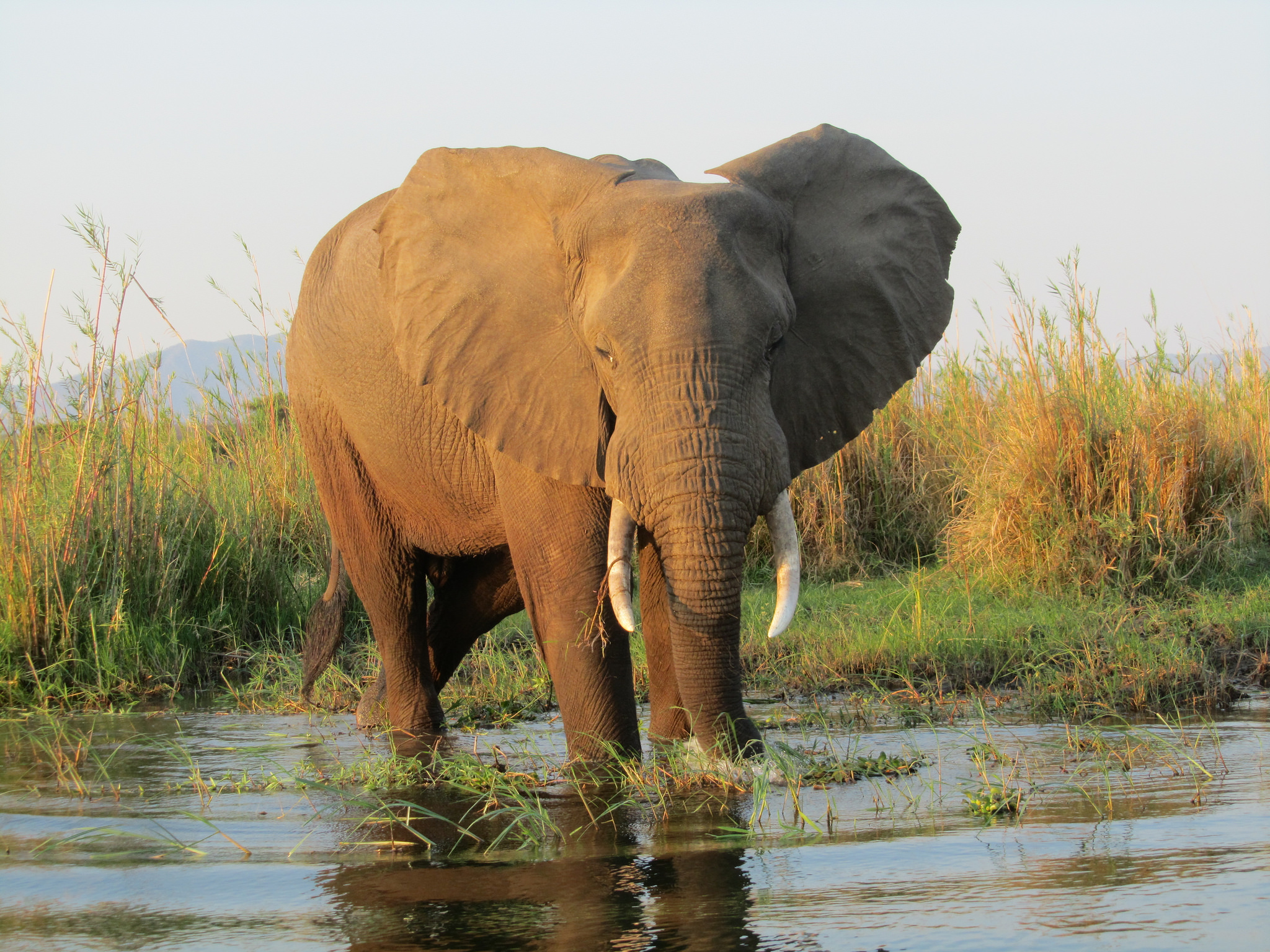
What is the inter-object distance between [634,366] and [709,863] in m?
1.42

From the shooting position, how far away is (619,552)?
14.3ft

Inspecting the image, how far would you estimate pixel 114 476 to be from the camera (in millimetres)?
7391

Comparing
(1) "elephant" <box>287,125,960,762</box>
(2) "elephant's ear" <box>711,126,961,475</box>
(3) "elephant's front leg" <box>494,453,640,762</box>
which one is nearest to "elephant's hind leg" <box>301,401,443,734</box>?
(1) "elephant" <box>287,125,960,762</box>

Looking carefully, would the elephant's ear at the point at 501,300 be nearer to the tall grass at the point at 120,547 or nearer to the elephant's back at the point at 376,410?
the elephant's back at the point at 376,410

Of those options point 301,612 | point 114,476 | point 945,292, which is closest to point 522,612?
point 301,612

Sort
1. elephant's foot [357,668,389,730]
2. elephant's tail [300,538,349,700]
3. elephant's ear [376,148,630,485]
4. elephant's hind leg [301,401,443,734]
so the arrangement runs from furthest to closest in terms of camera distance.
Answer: elephant's tail [300,538,349,700] → elephant's foot [357,668,389,730] → elephant's hind leg [301,401,443,734] → elephant's ear [376,148,630,485]

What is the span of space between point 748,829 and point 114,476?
4.78m

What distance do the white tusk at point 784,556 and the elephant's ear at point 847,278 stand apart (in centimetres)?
27

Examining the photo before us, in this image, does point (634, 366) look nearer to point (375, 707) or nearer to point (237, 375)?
point (375, 707)

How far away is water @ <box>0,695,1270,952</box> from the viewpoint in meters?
3.04

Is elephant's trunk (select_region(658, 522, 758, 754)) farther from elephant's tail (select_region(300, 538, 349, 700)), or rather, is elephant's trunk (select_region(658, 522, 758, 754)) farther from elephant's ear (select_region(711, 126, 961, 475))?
elephant's tail (select_region(300, 538, 349, 700))

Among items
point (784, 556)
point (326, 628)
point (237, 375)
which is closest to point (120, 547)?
point (326, 628)

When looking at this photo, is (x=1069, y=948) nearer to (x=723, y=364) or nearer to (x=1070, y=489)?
(x=723, y=364)

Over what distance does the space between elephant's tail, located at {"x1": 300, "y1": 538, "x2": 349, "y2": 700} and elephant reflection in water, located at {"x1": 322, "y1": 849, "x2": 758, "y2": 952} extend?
3150mm
